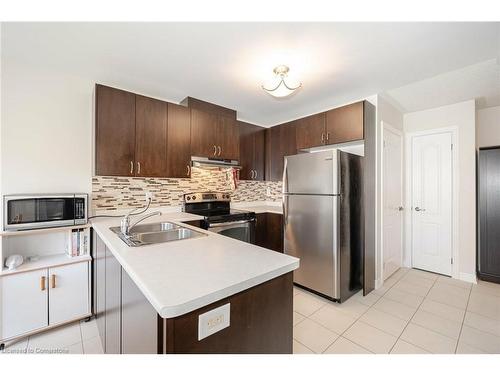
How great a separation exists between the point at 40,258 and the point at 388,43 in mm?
3462

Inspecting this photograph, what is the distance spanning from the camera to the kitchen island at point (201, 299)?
2.31ft

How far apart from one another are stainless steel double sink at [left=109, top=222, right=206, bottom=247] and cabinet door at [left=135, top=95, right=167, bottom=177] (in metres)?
0.66

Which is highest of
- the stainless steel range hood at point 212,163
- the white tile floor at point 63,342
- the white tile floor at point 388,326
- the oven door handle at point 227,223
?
the stainless steel range hood at point 212,163

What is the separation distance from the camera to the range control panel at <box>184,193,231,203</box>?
298 cm

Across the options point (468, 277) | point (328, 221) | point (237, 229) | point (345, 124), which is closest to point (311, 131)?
point (345, 124)

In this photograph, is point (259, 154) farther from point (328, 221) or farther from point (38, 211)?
point (38, 211)

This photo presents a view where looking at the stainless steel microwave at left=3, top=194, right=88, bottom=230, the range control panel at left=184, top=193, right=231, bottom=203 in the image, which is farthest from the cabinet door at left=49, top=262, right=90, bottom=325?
the range control panel at left=184, top=193, right=231, bottom=203

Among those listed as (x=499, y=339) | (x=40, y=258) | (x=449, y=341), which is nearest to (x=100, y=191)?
(x=40, y=258)

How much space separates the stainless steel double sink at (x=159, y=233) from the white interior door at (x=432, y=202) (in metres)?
3.27

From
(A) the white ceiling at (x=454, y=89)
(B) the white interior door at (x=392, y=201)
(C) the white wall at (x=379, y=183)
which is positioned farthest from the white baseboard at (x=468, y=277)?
(A) the white ceiling at (x=454, y=89)

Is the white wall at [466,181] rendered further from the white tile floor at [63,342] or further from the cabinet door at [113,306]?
the white tile floor at [63,342]

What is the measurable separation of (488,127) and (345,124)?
84.5 inches

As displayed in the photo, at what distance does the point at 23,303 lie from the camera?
1.74 m

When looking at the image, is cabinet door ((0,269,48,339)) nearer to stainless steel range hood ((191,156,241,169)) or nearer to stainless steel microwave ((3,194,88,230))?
stainless steel microwave ((3,194,88,230))
